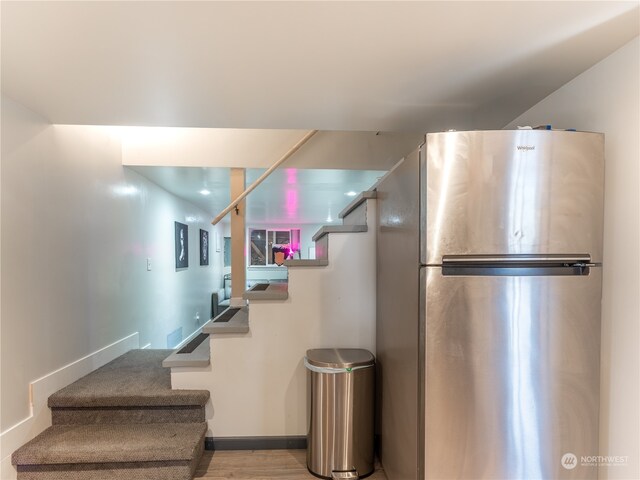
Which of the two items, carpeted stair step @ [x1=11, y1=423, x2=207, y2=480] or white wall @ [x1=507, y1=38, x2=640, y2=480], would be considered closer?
white wall @ [x1=507, y1=38, x2=640, y2=480]

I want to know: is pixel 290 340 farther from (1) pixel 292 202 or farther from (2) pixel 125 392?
(1) pixel 292 202

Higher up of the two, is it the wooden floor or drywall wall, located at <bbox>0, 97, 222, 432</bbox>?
drywall wall, located at <bbox>0, 97, 222, 432</bbox>

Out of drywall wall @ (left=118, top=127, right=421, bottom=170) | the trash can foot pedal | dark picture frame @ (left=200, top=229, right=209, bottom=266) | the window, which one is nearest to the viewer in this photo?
the trash can foot pedal

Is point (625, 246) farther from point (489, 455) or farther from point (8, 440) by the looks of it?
point (8, 440)

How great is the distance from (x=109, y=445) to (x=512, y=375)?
209 centimetres

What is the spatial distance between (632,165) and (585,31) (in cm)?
52

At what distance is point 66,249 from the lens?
2.06 meters

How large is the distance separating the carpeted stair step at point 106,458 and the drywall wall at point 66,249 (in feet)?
0.74

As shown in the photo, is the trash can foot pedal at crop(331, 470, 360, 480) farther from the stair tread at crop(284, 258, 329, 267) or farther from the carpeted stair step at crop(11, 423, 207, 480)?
the stair tread at crop(284, 258, 329, 267)

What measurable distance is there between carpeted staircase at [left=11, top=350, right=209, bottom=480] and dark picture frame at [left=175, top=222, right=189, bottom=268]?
2105 millimetres

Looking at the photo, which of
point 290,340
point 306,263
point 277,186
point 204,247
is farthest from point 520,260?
point 204,247

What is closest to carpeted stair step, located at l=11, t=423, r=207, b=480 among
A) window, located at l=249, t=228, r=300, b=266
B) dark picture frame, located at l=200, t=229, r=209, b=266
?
dark picture frame, located at l=200, t=229, r=209, b=266

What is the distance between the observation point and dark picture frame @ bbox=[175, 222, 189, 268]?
13.8ft

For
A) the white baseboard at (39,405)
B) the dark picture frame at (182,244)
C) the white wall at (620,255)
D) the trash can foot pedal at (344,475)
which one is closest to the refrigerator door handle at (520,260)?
the white wall at (620,255)
